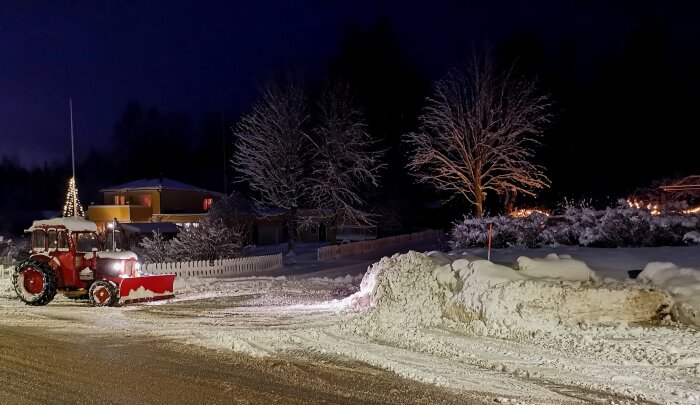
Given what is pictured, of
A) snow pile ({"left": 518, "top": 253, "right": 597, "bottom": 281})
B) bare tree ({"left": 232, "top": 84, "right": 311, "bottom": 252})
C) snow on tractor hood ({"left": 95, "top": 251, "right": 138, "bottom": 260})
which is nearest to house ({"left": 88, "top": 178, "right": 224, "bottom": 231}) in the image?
Result: bare tree ({"left": 232, "top": 84, "right": 311, "bottom": 252})

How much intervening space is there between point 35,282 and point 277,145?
1995cm

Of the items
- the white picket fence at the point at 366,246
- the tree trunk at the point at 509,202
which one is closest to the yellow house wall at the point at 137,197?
the white picket fence at the point at 366,246

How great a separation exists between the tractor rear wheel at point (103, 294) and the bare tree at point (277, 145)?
63.7 feet

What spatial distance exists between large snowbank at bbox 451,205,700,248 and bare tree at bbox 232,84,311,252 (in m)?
13.2

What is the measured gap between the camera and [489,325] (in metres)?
11.4

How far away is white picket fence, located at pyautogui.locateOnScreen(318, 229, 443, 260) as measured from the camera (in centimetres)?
3208

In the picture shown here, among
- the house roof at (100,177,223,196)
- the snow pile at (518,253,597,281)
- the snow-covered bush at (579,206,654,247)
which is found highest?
the house roof at (100,177,223,196)

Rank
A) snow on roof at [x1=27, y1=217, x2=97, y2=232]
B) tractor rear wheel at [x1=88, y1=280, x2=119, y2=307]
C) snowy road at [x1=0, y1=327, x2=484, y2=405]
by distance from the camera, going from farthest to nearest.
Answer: snow on roof at [x1=27, y1=217, x2=97, y2=232] → tractor rear wheel at [x1=88, y1=280, x2=119, y2=307] → snowy road at [x1=0, y1=327, x2=484, y2=405]

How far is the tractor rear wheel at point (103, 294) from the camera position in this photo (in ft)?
51.2

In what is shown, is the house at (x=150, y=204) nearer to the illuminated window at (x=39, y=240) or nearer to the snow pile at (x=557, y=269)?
the illuminated window at (x=39, y=240)

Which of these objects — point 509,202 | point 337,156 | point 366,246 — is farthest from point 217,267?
point 509,202

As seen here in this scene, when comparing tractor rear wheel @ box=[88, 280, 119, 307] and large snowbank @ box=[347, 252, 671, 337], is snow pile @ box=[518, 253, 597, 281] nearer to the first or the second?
large snowbank @ box=[347, 252, 671, 337]

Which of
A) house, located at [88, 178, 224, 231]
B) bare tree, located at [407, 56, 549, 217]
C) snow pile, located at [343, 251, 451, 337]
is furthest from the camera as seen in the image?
house, located at [88, 178, 224, 231]

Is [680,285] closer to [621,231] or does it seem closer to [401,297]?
[401,297]
